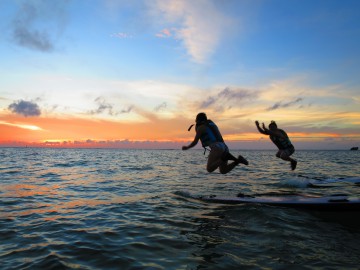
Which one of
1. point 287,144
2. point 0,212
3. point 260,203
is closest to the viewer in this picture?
point 0,212

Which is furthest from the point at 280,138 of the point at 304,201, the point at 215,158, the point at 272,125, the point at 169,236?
the point at 169,236

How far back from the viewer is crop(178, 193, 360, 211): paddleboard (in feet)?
29.1

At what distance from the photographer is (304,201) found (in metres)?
9.72

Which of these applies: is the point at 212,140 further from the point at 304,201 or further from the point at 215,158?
the point at 304,201

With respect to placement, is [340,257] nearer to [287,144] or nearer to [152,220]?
[152,220]

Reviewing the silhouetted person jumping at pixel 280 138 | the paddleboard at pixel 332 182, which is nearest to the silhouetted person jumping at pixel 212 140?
the silhouetted person jumping at pixel 280 138

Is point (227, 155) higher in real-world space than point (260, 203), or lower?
higher

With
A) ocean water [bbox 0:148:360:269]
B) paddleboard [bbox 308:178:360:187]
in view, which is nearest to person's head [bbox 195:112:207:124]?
ocean water [bbox 0:148:360:269]

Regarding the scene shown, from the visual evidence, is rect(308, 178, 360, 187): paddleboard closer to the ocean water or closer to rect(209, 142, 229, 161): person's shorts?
the ocean water

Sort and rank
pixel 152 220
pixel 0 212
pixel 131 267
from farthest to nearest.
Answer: pixel 0 212, pixel 152 220, pixel 131 267

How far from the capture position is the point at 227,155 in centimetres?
1034

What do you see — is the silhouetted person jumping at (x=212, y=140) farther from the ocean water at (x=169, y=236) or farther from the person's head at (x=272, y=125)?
the person's head at (x=272, y=125)

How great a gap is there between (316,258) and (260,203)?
15.6 ft

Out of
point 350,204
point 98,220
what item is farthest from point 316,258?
point 98,220
